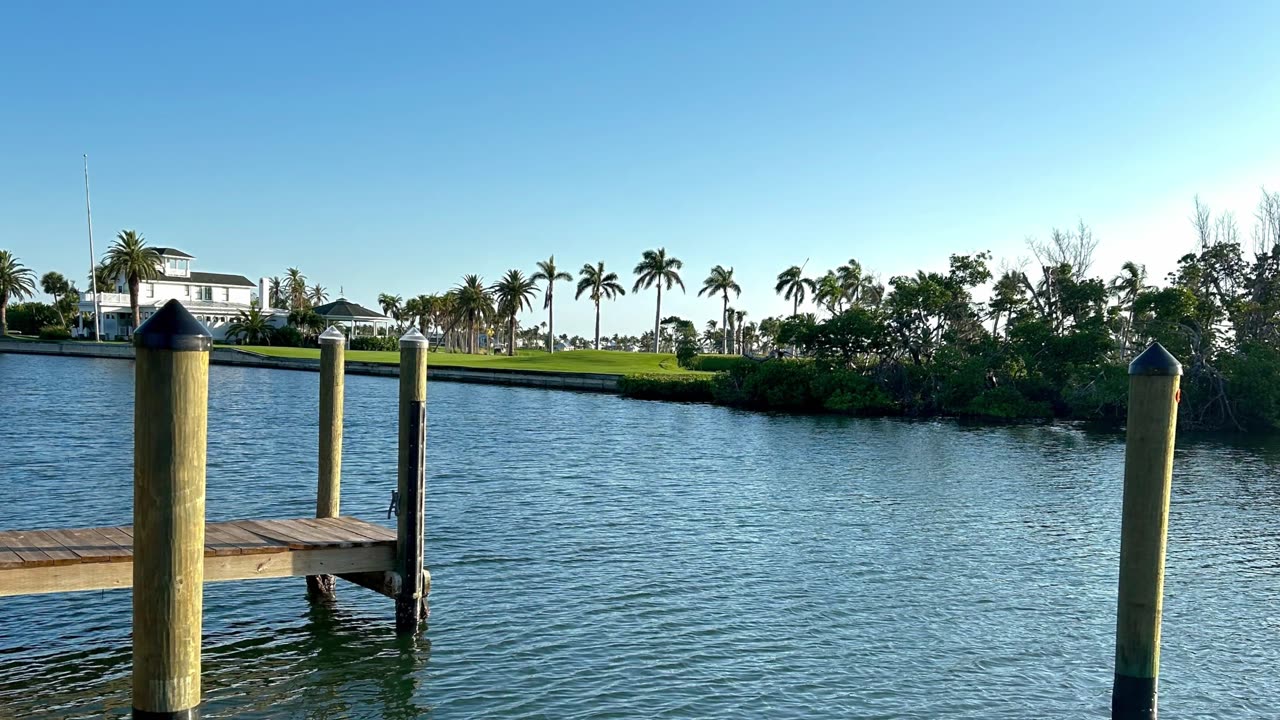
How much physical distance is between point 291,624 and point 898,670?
6590 millimetres

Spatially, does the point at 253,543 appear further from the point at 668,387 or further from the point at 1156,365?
the point at 668,387

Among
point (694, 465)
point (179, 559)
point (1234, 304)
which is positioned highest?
point (1234, 304)

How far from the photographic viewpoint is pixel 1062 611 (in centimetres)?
1258

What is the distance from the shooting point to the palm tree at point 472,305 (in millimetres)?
109688

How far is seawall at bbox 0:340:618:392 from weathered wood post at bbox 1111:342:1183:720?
56500mm

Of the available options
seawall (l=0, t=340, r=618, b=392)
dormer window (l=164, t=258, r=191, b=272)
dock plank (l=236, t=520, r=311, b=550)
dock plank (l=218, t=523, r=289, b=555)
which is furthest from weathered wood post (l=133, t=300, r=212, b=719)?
dormer window (l=164, t=258, r=191, b=272)

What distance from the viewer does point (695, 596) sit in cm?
1291

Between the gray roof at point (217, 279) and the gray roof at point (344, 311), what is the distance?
815 centimetres

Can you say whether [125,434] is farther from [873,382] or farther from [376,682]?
[873,382]

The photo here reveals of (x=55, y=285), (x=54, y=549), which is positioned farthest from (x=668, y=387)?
(x=55, y=285)

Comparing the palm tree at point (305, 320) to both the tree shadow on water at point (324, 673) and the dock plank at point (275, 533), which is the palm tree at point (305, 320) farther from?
the tree shadow on water at point (324, 673)

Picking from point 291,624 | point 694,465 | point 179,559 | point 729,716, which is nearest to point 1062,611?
point 729,716

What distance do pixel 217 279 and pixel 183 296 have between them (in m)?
5.27

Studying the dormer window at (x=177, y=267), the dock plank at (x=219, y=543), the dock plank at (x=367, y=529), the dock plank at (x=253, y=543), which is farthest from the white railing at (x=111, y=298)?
the dock plank at (x=253, y=543)
